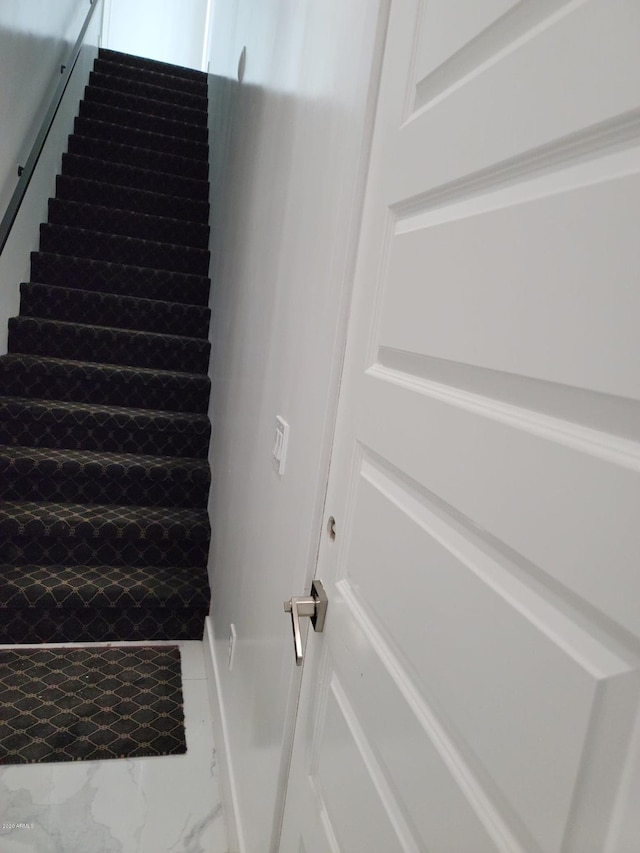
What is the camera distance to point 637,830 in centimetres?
41

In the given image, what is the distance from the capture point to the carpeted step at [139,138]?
4781mm

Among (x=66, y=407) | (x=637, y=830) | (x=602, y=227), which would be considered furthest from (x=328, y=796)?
(x=66, y=407)

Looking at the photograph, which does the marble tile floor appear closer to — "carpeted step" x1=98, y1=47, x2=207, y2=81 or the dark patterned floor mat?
the dark patterned floor mat

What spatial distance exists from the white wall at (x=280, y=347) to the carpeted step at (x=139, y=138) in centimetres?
246

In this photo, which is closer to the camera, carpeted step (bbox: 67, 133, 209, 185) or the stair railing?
the stair railing

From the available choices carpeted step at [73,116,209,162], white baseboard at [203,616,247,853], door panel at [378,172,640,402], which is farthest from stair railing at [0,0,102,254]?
door panel at [378,172,640,402]

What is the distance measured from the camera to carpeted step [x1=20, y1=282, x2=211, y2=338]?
11.8 ft

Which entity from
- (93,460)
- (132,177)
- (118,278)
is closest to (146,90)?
(132,177)

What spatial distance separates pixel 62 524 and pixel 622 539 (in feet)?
8.60

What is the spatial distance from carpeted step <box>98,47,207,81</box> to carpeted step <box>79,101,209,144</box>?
3.03ft

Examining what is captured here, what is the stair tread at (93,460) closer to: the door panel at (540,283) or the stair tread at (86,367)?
the stair tread at (86,367)

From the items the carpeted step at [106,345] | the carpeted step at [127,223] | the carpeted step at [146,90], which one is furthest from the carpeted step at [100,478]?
the carpeted step at [146,90]

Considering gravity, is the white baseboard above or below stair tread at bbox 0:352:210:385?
below

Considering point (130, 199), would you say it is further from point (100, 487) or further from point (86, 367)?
point (100, 487)
